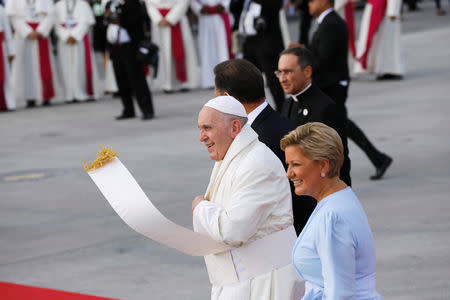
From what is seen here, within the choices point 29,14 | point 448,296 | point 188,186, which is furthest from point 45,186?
point 29,14

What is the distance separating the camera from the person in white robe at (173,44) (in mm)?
17036

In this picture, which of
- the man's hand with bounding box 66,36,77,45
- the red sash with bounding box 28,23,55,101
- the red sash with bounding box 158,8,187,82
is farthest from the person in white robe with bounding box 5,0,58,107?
the red sash with bounding box 158,8,187,82

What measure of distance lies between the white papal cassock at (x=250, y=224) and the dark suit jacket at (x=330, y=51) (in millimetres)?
3784

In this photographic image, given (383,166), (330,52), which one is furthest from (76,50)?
(330,52)

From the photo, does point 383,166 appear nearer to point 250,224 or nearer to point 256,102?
point 256,102

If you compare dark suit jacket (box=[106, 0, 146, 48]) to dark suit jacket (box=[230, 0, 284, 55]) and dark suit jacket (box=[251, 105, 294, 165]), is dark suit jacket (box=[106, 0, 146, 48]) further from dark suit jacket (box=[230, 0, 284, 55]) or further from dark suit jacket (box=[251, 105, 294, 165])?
dark suit jacket (box=[251, 105, 294, 165])

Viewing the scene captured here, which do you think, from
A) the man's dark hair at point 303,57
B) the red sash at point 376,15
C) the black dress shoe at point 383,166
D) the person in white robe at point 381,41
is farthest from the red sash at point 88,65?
the man's dark hair at point 303,57

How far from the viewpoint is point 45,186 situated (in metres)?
9.48

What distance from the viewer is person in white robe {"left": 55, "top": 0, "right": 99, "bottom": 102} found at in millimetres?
17031

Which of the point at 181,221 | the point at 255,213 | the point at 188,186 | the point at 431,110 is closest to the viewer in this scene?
the point at 255,213

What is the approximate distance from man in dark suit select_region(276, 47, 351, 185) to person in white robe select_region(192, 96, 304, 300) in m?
1.81

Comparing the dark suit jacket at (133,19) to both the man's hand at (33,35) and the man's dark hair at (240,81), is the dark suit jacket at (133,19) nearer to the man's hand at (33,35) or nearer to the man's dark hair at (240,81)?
the man's hand at (33,35)

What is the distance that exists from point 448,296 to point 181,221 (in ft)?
9.41

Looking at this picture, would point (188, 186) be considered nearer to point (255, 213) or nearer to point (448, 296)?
point (448, 296)
